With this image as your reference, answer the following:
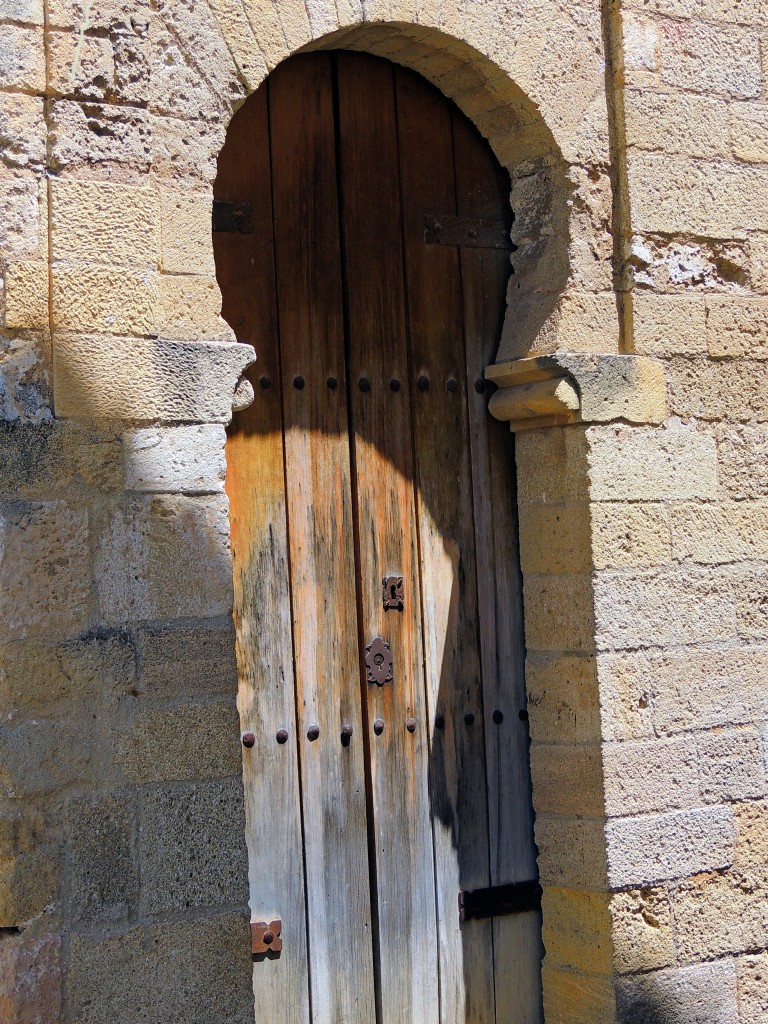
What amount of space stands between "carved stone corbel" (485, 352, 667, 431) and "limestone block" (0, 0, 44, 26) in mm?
1485

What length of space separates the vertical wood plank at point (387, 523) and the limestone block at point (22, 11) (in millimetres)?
935

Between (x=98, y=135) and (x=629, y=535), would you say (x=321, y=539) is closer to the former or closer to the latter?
(x=629, y=535)

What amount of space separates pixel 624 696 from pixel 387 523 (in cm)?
78

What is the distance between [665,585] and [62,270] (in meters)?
1.79

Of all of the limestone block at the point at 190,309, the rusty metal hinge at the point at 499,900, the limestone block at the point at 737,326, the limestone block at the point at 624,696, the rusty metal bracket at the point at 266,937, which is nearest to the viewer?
the limestone block at the point at 190,309

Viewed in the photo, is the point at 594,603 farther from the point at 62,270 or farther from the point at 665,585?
the point at 62,270

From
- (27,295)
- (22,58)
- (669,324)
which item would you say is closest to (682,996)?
(669,324)

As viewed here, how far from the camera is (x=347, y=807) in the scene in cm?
341

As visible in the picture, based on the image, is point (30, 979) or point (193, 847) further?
point (193, 847)

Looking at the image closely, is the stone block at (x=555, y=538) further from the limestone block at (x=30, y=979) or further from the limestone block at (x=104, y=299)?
the limestone block at (x=30, y=979)

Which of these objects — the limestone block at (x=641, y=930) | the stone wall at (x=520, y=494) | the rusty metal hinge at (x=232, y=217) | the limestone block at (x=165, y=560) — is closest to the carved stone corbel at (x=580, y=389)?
the stone wall at (x=520, y=494)

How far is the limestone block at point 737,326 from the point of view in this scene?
3.70m

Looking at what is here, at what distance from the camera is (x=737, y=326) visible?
374cm

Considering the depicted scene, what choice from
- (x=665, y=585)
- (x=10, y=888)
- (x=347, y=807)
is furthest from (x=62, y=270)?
(x=665, y=585)
